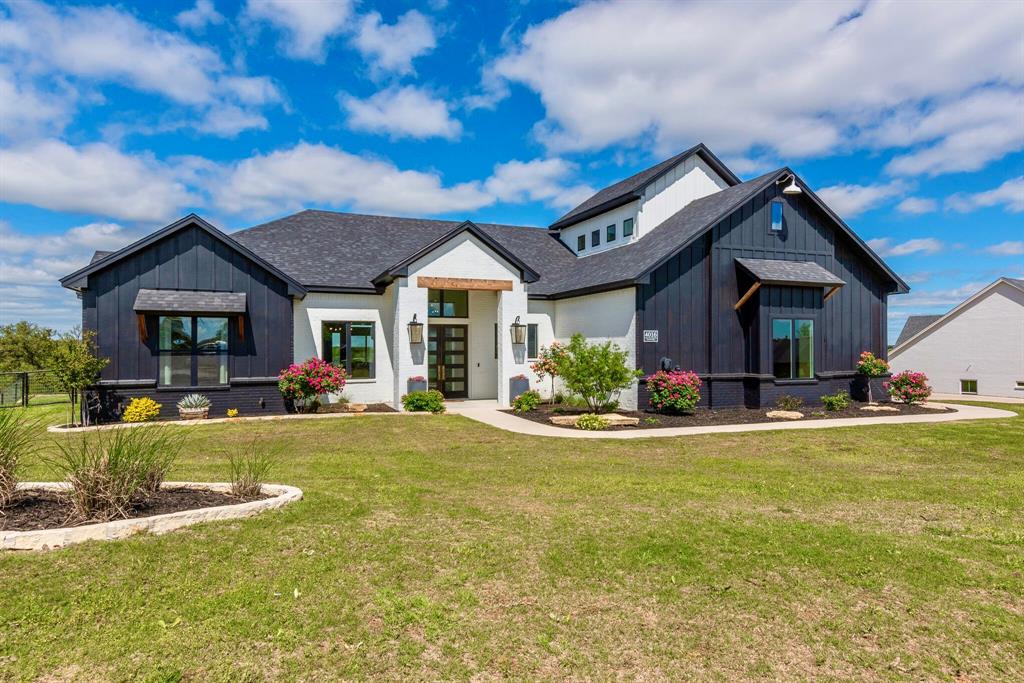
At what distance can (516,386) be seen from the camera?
1817cm

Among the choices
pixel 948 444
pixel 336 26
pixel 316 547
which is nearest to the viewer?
pixel 316 547

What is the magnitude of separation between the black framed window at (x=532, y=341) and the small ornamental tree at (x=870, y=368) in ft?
36.3

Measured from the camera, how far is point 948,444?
11.2m

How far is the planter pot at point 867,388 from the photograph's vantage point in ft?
61.1

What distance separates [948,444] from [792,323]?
679 cm

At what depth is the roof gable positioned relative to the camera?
13.9m

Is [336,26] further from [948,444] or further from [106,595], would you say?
[948,444]

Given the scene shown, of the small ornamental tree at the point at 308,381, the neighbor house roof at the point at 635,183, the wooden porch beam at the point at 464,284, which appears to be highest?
the neighbor house roof at the point at 635,183

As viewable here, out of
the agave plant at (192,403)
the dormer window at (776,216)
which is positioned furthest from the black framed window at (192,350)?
the dormer window at (776,216)

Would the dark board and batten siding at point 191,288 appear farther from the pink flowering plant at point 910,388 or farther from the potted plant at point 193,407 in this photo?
the pink flowering plant at point 910,388

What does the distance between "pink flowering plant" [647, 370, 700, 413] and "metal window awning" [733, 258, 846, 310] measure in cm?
349

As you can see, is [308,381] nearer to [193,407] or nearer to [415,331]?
[193,407]

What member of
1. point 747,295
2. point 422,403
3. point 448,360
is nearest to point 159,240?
point 422,403

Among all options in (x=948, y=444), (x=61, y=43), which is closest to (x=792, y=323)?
(x=948, y=444)
